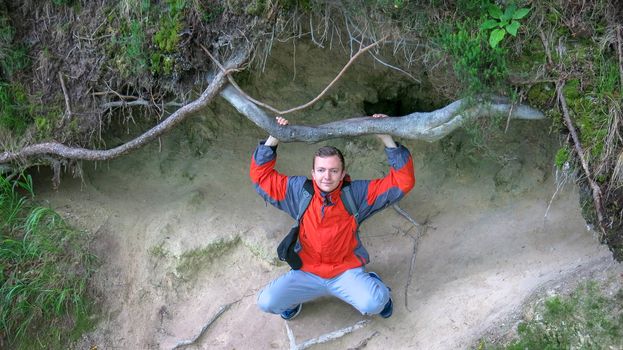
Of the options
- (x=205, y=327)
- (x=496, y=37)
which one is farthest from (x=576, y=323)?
(x=205, y=327)

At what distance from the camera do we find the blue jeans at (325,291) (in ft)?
14.1

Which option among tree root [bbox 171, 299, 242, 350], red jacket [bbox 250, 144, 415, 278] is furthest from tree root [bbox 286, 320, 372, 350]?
tree root [bbox 171, 299, 242, 350]

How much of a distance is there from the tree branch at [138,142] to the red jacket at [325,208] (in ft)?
1.84

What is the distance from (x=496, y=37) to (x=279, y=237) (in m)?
2.19

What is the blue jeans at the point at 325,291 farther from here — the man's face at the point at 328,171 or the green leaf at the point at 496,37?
the green leaf at the point at 496,37

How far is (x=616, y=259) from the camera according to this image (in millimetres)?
3748

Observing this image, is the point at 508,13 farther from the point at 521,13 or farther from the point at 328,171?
the point at 328,171

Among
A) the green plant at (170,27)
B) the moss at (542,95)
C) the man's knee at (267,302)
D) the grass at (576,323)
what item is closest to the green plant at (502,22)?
the moss at (542,95)

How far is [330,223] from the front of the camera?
14.3 ft

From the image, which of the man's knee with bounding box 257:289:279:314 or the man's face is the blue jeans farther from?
the man's face

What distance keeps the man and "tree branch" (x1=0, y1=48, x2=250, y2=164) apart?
1.67 feet

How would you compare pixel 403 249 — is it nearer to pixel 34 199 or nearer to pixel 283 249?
pixel 283 249

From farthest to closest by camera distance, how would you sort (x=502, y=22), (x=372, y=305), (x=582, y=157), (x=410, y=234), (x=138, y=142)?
(x=410, y=234) < (x=138, y=142) < (x=372, y=305) < (x=502, y=22) < (x=582, y=157)

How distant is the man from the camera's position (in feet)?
13.7
